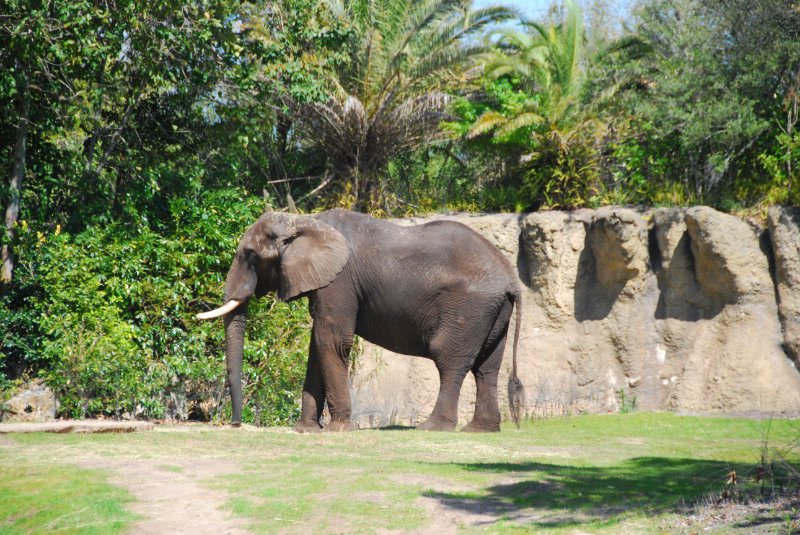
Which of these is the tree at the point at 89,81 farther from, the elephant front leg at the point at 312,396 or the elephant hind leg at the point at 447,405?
the elephant hind leg at the point at 447,405

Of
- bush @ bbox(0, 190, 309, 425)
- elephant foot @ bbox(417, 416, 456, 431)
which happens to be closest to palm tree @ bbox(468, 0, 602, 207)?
bush @ bbox(0, 190, 309, 425)

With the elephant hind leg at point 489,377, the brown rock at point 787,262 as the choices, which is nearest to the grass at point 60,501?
the elephant hind leg at point 489,377

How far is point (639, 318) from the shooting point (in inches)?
781

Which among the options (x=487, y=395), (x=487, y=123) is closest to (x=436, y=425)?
(x=487, y=395)

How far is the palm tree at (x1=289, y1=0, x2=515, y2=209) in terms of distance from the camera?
2359 cm

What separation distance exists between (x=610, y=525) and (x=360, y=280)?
7.19 meters

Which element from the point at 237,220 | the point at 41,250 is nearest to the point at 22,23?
the point at 41,250

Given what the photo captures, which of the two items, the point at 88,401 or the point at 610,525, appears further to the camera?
the point at 88,401

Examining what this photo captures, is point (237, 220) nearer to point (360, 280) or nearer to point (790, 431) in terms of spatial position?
point (360, 280)

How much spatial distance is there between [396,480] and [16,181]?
992cm

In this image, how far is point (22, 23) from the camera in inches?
623

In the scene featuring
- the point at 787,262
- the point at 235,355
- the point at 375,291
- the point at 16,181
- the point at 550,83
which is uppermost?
the point at 550,83

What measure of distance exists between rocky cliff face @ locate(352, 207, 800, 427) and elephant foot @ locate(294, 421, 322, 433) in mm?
4690

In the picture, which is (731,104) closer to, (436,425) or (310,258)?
(436,425)
